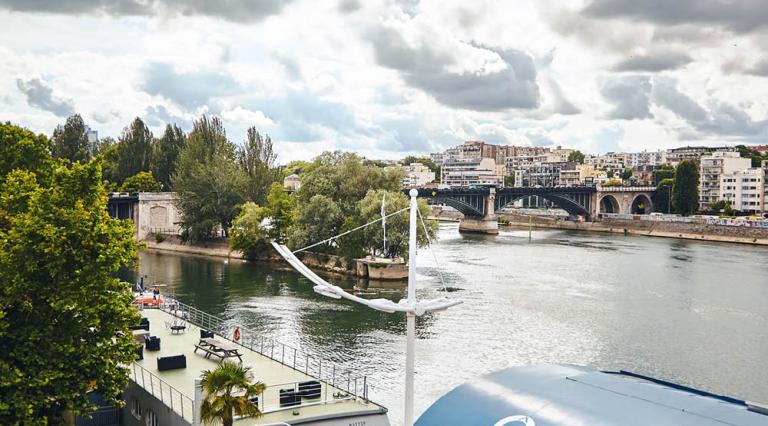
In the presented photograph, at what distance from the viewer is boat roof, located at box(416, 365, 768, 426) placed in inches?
388

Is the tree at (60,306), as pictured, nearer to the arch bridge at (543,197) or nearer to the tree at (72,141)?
the arch bridge at (543,197)

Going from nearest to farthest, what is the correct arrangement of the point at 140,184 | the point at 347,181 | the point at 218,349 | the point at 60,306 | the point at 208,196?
the point at 60,306 < the point at 218,349 < the point at 347,181 < the point at 208,196 < the point at 140,184

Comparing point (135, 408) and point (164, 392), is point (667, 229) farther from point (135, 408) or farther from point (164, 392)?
point (164, 392)

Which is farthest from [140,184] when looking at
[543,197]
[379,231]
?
[543,197]

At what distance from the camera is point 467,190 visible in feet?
317

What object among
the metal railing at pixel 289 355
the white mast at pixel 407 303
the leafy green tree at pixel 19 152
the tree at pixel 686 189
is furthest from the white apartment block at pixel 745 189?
the white mast at pixel 407 303

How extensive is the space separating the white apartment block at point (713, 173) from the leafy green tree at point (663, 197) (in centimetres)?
470

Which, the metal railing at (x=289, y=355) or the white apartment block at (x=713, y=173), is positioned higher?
the white apartment block at (x=713, y=173)

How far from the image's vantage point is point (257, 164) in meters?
70.3

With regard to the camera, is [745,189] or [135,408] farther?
[745,189]

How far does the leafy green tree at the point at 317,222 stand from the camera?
5212 cm

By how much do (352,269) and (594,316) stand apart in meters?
18.5

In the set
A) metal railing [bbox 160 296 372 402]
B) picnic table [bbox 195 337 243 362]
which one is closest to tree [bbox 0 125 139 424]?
picnic table [bbox 195 337 243 362]

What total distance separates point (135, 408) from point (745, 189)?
363ft
